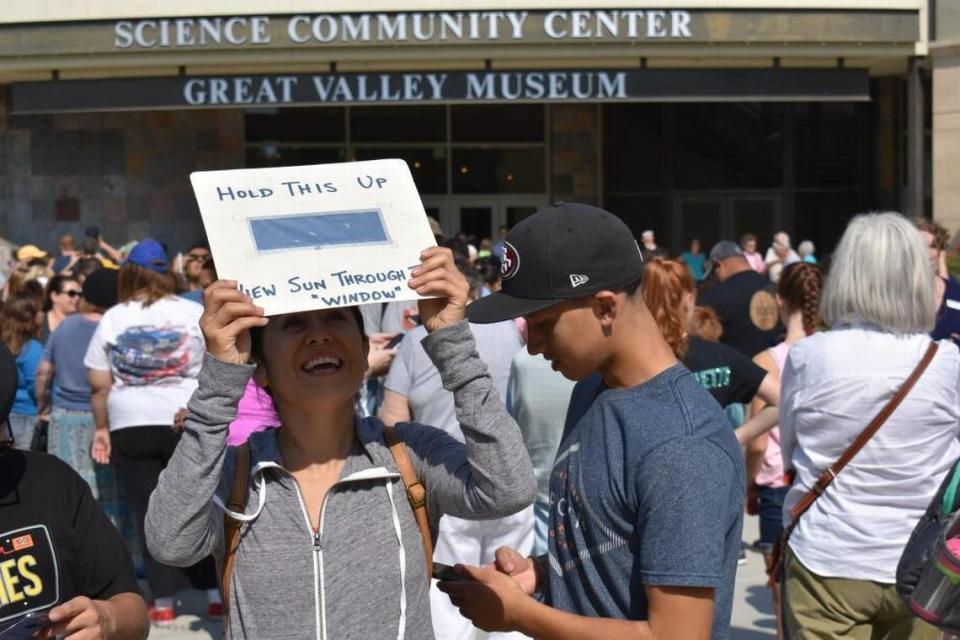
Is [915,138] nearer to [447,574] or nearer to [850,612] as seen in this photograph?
[850,612]

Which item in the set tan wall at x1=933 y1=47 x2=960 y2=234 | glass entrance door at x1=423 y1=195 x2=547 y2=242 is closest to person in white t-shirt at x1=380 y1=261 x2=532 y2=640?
tan wall at x1=933 y1=47 x2=960 y2=234

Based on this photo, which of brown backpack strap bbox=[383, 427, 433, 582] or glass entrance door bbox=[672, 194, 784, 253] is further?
glass entrance door bbox=[672, 194, 784, 253]

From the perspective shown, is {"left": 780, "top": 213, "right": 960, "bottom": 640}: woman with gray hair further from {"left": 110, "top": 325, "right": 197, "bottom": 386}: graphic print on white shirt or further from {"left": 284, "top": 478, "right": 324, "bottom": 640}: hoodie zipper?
{"left": 110, "top": 325, "right": 197, "bottom": 386}: graphic print on white shirt

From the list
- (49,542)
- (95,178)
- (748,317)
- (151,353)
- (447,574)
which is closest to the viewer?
(49,542)

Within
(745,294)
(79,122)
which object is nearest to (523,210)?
(79,122)

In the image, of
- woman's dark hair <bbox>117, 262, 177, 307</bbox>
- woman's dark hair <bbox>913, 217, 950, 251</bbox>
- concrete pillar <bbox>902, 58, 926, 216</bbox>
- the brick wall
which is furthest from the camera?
the brick wall

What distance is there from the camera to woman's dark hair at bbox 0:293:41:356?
8.45 meters

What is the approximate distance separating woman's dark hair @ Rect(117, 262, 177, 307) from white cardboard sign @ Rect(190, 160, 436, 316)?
4713mm

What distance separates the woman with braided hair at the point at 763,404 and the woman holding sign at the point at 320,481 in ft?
11.2

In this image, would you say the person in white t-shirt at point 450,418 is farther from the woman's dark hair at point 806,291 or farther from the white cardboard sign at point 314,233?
the white cardboard sign at point 314,233

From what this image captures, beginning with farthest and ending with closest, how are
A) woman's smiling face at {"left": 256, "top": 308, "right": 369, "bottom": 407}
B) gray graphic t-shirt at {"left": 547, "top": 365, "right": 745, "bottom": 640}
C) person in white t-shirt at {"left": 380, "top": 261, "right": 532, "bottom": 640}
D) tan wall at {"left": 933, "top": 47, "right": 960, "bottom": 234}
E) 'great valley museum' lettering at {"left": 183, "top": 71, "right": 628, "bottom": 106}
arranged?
1. tan wall at {"left": 933, "top": 47, "right": 960, "bottom": 234}
2. 'great valley museum' lettering at {"left": 183, "top": 71, "right": 628, "bottom": 106}
3. person in white t-shirt at {"left": 380, "top": 261, "right": 532, "bottom": 640}
4. woman's smiling face at {"left": 256, "top": 308, "right": 369, "bottom": 407}
5. gray graphic t-shirt at {"left": 547, "top": 365, "right": 745, "bottom": 640}

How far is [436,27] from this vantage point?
20.2 metres

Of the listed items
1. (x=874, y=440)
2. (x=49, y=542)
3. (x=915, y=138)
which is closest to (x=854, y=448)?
(x=874, y=440)

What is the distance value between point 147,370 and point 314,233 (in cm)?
475
